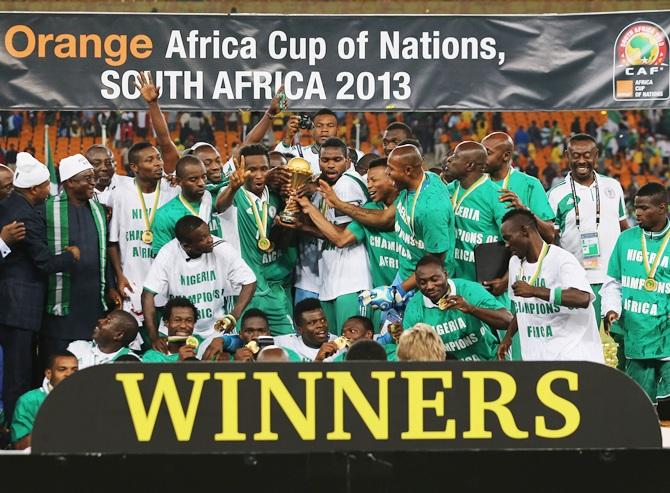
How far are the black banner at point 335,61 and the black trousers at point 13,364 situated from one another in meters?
1.83

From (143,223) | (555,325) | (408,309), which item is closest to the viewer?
(555,325)

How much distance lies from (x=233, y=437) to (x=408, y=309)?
185 inches

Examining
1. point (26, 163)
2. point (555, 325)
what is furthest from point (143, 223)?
point (555, 325)

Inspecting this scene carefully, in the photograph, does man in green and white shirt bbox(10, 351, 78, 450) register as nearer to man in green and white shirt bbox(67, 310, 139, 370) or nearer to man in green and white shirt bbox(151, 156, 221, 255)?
man in green and white shirt bbox(67, 310, 139, 370)

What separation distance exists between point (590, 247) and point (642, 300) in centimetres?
118

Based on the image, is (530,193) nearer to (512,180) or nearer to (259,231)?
(512,180)

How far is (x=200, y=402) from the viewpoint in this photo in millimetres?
3465

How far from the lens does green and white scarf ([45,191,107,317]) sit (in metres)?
8.55

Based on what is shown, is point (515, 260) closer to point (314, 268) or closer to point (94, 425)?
point (314, 268)

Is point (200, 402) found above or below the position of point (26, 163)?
below

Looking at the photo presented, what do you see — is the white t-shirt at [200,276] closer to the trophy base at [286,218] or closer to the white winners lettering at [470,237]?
the trophy base at [286,218]

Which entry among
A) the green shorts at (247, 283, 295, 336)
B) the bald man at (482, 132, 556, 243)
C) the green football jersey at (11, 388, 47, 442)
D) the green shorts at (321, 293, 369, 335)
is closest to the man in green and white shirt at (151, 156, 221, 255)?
the green shorts at (247, 283, 295, 336)

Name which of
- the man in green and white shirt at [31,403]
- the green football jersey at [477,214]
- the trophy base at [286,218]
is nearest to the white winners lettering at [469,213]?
the green football jersey at [477,214]

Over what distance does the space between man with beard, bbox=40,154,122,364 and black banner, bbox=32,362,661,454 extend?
5249 millimetres
